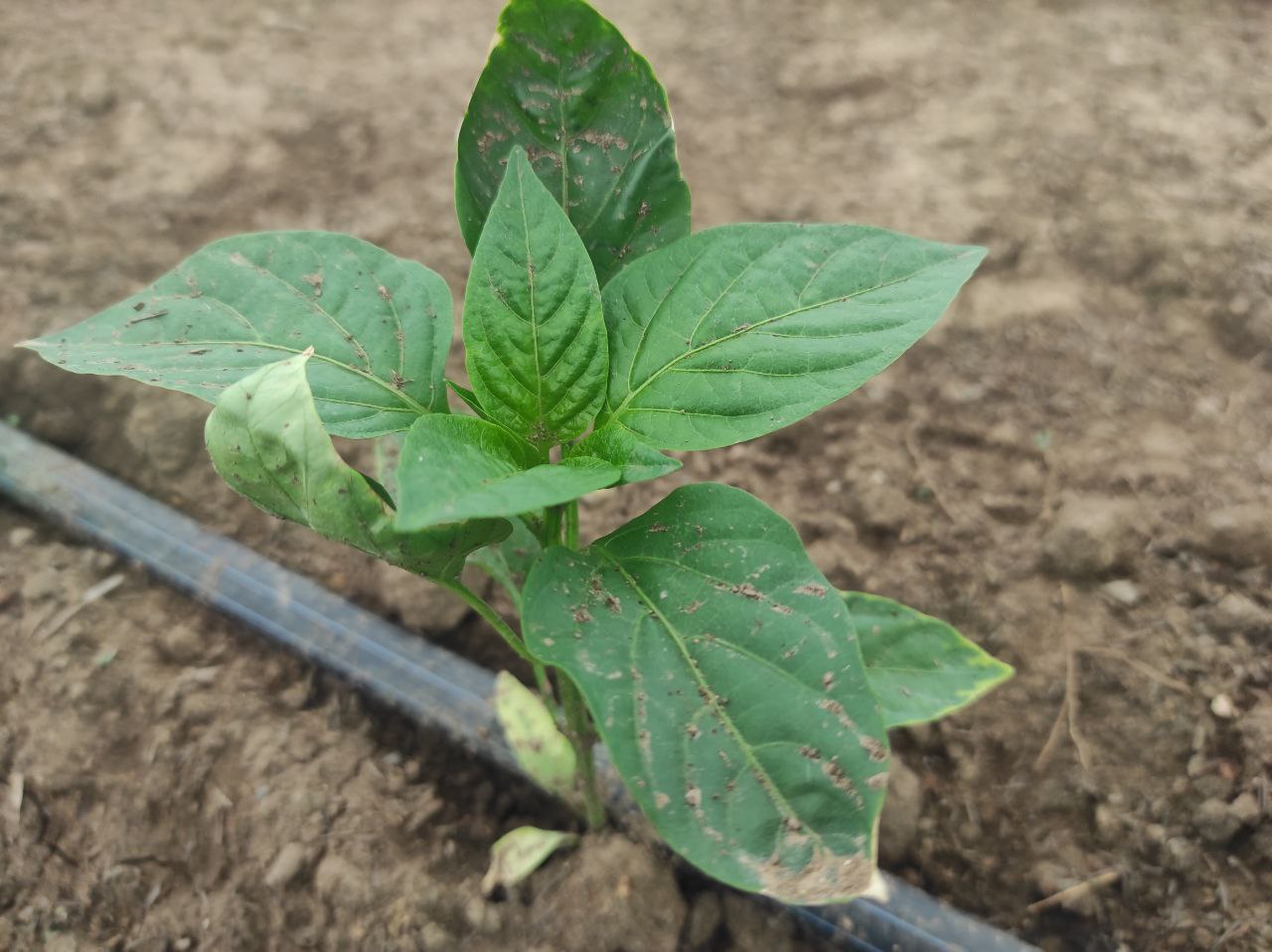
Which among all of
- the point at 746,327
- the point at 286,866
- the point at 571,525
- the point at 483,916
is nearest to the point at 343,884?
the point at 286,866

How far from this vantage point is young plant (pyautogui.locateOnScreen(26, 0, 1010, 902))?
0.82m

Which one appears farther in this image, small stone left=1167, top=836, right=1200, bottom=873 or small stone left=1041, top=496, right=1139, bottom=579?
small stone left=1041, top=496, right=1139, bottom=579

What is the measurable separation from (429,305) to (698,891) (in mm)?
1030

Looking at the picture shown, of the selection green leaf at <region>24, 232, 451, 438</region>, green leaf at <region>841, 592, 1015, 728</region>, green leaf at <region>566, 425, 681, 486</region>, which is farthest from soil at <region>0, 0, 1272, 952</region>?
green leaf at <region>24, 232, 451, 438</region>

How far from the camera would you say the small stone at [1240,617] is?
1598mm

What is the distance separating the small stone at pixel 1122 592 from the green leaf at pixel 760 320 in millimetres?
991

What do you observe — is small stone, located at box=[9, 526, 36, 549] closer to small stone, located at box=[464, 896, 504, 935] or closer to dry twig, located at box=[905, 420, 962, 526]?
small stone, located at box=[464, 896, 504, 935]

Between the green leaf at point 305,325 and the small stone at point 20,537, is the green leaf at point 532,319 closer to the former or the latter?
the green leaf at point 305,325

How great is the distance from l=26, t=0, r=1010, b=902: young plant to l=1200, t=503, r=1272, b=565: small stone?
0.84 metres

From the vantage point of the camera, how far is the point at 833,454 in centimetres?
199

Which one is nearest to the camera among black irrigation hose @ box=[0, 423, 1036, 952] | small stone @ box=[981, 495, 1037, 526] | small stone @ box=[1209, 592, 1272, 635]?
black irrigation hose @ box=[0, 423, 1036, 952]

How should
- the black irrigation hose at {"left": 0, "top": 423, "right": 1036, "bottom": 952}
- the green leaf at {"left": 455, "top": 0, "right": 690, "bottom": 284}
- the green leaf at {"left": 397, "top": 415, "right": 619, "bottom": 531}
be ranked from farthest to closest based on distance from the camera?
the black irrigation hose at {"left": 0, "top": 423, "right": 1036, "bottom": 952}, the green leaf at {"left": 455, "top": 0, "right": 690, "bottom": 284}, the green leaf at {"left": 397, "top": 415, "right": 619, "bottom": 531}

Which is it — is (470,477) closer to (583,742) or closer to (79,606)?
(583,742)

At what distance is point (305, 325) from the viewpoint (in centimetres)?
106
